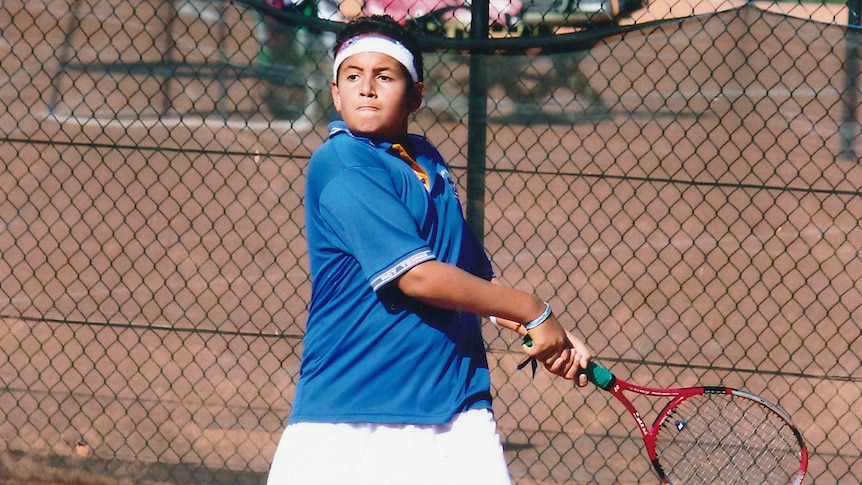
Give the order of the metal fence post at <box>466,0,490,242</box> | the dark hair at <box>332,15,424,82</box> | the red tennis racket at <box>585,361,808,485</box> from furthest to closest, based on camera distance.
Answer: the metal fence post at <box>466,0,490,242</box> < the red tennis racket at <box>585,361,808,485</box> < the dark hair at <box>332,15,424,82</box>

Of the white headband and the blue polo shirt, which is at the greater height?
the white headband

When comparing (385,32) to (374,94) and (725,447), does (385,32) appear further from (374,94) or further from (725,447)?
(725,447)

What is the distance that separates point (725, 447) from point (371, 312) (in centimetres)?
200

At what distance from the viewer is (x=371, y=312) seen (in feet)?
7.47

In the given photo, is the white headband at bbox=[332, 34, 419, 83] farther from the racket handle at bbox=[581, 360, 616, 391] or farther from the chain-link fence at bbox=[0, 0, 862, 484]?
the chain-link fence at bbox=[0, 0, 862, 484]

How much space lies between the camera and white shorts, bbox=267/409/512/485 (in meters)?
2.27

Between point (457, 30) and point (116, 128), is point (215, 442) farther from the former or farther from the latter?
point (116, 128)

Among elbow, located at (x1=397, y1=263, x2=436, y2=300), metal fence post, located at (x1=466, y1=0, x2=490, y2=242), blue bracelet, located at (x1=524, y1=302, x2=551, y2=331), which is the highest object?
metal fence post, located at (x1=466, y1=0, x2=490, y2=242)

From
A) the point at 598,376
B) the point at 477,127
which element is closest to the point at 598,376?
the point at 598,376

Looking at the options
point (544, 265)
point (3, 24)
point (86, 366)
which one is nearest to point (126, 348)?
point (86, 366)

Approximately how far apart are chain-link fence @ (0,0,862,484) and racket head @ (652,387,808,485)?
2.41ft

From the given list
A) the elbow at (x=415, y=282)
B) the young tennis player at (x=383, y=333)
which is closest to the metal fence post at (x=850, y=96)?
the young tennis player at (x=383, y=333)

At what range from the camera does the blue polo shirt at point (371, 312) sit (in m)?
2.17

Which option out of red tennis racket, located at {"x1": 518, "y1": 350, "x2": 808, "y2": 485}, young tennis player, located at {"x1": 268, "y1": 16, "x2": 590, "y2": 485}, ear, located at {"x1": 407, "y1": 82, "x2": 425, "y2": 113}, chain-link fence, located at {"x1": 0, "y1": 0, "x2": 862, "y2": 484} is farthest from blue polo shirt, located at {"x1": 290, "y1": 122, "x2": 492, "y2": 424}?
chain-link fence, located at {"x1": 0, "y1": 0, "x2": 862, "y2": 484}
